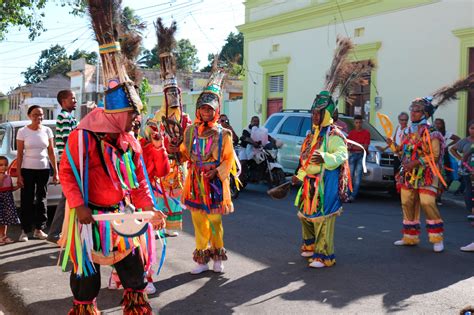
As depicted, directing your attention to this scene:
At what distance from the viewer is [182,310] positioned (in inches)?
189

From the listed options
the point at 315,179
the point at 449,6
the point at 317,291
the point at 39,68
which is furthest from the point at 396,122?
the point at 39,68

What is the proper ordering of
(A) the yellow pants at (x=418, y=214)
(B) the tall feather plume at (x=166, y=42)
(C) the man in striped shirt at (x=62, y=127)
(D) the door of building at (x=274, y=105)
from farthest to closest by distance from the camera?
(D) the door of building at (x=274, y=105) → (A) the yellow pants at (x=418, y=214) → (C) the man in striped shirt at (x=62, y=127) → (B) the tall feather plume at (x=166, y=42)

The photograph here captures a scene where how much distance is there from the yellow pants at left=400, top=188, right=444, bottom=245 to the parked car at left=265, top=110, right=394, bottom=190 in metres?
4.61

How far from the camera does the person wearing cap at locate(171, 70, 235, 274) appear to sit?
5.71 m

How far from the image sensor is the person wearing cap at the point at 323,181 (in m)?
6.14

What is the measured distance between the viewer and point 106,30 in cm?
403

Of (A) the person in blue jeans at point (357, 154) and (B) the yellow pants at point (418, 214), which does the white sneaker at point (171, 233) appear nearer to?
(B) the yellow pants at point (418, 214)

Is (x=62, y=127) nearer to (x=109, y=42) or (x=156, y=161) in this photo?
(x=156, y=161)

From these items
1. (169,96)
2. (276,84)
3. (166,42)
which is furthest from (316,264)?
(276,84)

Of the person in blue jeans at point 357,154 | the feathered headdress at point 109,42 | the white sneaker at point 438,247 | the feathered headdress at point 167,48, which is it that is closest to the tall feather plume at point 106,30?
the feathered headdress at point 109,42

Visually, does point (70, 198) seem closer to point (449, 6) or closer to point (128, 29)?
point (128, 29)

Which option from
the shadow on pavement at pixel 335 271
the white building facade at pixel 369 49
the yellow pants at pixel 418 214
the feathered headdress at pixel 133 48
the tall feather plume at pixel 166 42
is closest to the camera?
the shadow on pavement at pixel 335 271

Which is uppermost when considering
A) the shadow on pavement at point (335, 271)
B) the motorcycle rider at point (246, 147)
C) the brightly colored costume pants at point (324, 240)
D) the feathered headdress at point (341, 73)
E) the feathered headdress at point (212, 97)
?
the feathered headdress at point (341, 73)

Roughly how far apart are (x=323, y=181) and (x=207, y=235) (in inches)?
55.2
